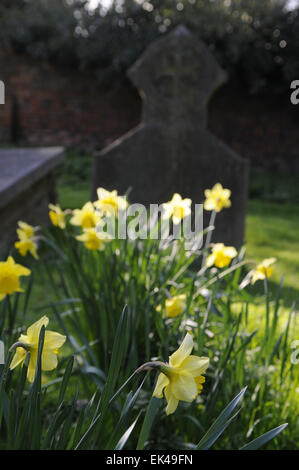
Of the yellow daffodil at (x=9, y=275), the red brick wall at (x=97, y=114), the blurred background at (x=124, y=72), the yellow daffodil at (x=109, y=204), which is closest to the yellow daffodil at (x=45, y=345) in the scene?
the yellow daffodil at (x=9, y=275)

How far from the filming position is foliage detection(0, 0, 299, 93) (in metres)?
7.80

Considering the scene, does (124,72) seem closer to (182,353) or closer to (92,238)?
(92,238)

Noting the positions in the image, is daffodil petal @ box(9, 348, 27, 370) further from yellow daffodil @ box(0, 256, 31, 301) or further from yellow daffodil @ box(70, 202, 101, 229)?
yellow daffodil @ box(70, 202, 101, 229)

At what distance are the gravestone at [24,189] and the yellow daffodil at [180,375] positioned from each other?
2.04m

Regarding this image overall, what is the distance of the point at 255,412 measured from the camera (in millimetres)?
1356

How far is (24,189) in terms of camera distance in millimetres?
2986

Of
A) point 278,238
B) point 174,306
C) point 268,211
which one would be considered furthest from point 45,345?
point 268,211

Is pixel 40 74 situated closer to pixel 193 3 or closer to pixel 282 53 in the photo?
pixel 193 3

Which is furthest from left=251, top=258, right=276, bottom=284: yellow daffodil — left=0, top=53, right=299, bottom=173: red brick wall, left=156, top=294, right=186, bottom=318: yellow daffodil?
left=0, top=53, right=299, bottom=173: red brick wall

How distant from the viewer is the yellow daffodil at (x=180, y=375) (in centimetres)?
67

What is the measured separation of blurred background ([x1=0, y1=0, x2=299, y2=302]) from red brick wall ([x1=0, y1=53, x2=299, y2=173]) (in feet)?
0.05

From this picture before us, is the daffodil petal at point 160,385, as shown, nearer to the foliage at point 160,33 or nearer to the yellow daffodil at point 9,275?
the yellow daffodil at point 9,275

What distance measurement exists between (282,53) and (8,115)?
4.33 meters
